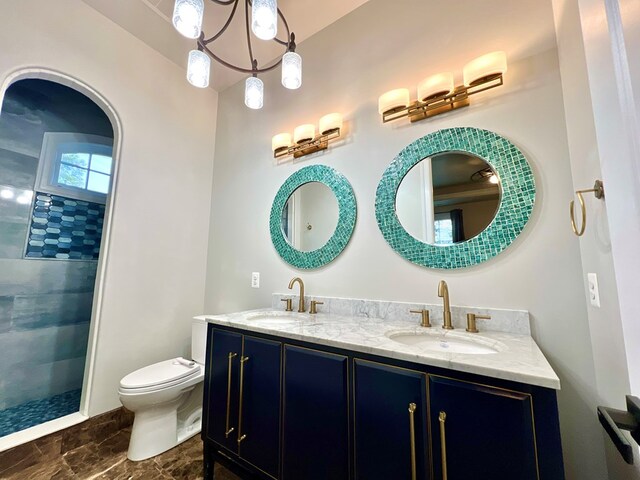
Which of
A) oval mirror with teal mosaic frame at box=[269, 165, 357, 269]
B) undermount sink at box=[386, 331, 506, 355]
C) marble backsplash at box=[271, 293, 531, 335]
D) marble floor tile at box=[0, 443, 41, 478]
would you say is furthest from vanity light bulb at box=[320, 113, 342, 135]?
marble floor tile at box=[0, 443, 41, 478]

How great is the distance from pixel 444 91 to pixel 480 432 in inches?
59.6

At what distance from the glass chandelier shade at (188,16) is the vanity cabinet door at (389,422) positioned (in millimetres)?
1573

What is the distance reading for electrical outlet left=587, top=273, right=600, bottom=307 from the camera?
3.20 feet

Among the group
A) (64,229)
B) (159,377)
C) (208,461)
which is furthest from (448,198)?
(64,229)

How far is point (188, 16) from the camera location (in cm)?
115

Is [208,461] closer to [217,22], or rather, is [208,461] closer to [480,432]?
[480,432]

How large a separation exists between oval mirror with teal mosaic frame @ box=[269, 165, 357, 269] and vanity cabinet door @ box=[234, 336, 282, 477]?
2.41ft

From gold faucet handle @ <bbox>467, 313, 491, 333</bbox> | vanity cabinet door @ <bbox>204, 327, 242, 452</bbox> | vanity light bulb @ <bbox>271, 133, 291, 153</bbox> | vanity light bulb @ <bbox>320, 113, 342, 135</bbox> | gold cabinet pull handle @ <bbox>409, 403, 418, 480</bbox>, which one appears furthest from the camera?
vanity light bulb @ <bbox>271, 133, 291, 153</bbox>

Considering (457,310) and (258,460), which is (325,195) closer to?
(457,310)

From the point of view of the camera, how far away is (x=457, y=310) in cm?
135

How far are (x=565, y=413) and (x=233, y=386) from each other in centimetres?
148

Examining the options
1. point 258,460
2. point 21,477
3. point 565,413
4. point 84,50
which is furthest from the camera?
point 84,50

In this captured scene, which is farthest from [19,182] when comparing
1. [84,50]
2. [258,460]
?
[258,460]

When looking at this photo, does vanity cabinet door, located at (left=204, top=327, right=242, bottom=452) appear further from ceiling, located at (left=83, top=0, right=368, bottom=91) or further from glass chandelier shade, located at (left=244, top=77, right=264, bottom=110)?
ceiling, located at (left=83, top=0, right=368, bottom=91)
